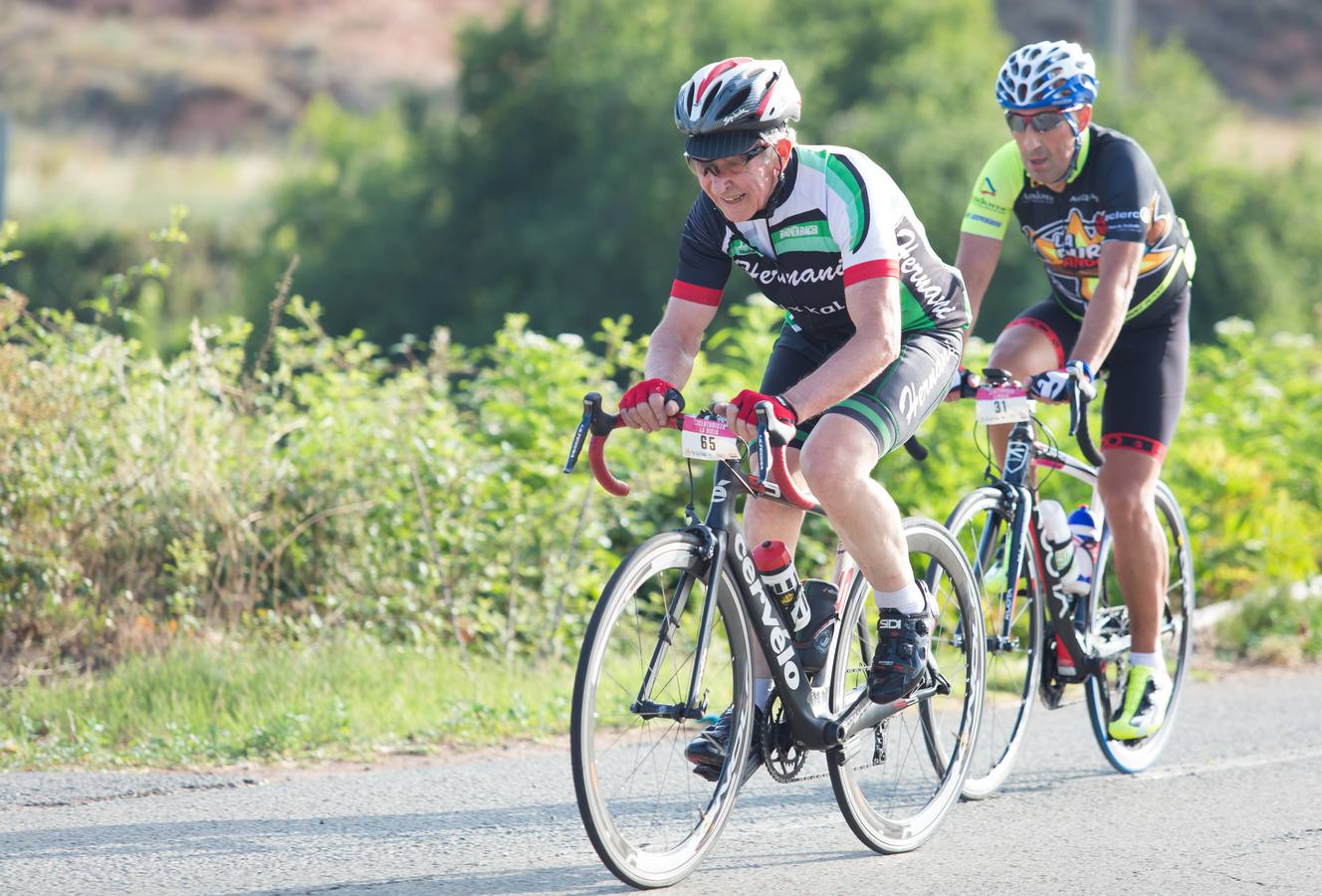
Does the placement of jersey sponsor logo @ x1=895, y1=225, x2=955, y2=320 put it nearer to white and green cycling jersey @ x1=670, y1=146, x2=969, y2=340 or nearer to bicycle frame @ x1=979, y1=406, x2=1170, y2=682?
white and green cycling jersey @ x1=670, y1=146, x2=969, y2=340

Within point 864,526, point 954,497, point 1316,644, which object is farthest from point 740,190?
point 1316,644

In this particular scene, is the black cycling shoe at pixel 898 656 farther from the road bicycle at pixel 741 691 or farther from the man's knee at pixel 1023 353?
the man's knee at pixel 1023 353

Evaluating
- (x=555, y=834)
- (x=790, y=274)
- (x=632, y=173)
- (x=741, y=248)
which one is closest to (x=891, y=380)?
(x=790, y=274)

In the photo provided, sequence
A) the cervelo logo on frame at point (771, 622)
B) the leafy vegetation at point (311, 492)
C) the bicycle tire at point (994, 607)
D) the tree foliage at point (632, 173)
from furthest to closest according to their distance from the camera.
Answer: the tree foliage at point (632, 173) → the leafy vegetation at point (311, 492) → the bicycle tire at point (994, 607) → the cervelo logo on frame at point (771, 622)

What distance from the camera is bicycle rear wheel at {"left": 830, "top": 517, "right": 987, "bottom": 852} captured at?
474cm

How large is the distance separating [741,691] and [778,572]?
0.35m

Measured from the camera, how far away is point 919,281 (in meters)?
4.72

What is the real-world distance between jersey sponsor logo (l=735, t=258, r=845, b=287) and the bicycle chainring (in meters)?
1.18

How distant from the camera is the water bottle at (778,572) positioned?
14.8 ft

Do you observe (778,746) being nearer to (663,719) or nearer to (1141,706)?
(663,719)

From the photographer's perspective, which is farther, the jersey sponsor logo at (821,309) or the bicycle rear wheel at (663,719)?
the jersey sponsor logo at (821,309)

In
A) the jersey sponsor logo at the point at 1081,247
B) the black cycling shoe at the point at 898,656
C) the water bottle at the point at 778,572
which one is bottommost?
the black cycling shoe at the point at 898,656

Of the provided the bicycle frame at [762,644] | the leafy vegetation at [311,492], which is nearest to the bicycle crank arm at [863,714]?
the bicycle frame at [762,644]

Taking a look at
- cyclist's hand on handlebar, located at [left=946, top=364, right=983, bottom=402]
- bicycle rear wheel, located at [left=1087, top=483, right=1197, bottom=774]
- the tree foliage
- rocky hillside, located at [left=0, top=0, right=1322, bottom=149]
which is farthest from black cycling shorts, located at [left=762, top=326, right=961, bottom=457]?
rocky hillside, located at [left=0, top=0, right=1322, bottom=149]
